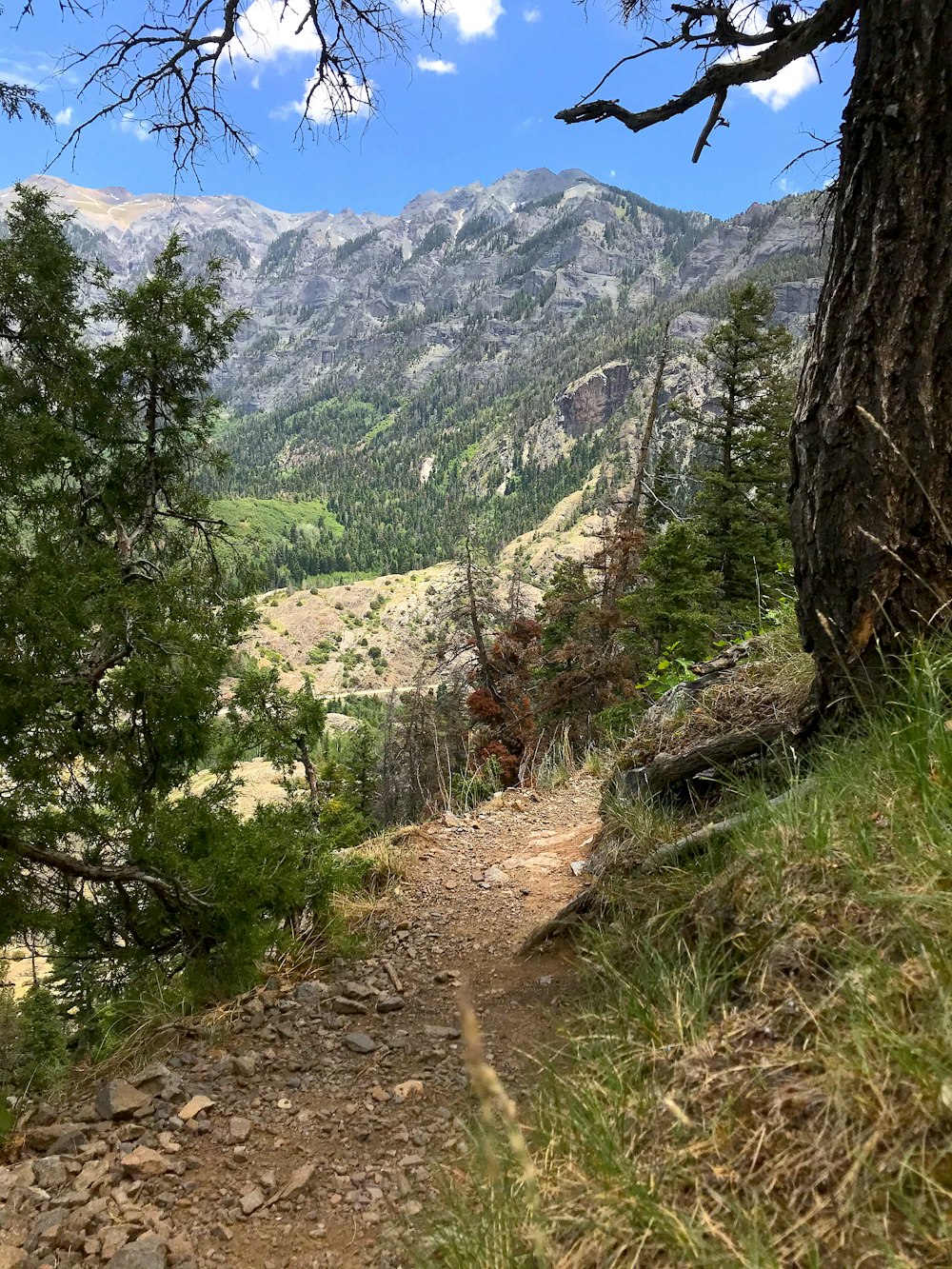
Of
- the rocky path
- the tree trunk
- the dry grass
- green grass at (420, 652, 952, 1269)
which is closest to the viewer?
green grass at (420, 652, 952, 1269)

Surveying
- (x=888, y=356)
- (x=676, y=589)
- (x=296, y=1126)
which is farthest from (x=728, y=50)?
(x=676, y=589)

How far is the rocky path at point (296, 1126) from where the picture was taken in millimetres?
2109

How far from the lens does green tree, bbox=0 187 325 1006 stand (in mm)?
5035

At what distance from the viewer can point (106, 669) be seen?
600 cm

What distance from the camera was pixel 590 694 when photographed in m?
18.2

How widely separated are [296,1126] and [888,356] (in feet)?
12.6

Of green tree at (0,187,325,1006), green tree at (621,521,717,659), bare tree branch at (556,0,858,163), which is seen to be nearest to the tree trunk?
bare tree branch at (556,0,858,163)

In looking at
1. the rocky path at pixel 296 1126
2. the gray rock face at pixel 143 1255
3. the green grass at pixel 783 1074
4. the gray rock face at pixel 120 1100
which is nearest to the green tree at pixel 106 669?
the rocky path at pixel 296 1126

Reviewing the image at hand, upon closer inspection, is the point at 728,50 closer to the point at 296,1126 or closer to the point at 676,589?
the point at 296,1126

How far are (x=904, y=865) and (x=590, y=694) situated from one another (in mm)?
16645

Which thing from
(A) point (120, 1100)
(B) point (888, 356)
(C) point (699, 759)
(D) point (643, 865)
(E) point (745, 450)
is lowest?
(A) point (120, 1100)

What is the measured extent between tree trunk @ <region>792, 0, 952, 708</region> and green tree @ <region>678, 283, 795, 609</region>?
1600 cm

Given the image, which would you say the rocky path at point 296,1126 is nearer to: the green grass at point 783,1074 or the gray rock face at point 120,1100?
the gray rock face at point 120,1100

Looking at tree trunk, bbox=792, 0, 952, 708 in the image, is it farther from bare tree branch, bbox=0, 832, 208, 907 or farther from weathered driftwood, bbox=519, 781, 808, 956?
bare tree branch, bbox=0, 832, 208, 907
